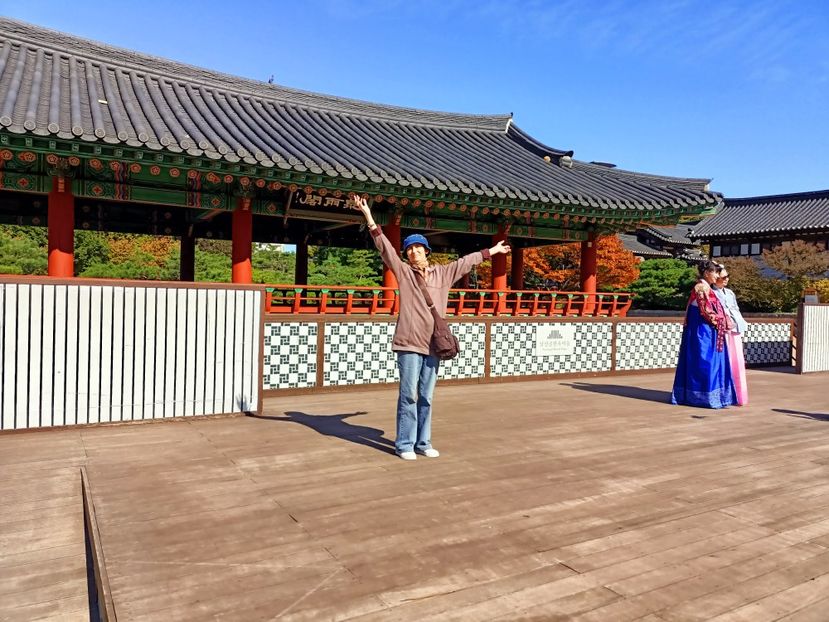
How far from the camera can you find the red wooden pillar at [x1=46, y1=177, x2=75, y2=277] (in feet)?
26.5

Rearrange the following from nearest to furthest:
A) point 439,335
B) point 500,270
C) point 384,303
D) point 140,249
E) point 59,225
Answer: point 439,335 → point 59,225 → point 384,303 → point 500,270 → point 140,249

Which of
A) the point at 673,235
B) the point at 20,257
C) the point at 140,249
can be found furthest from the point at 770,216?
the point at 20,257

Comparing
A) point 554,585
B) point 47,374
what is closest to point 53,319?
point 47,374

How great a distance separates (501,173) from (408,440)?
8004 mm

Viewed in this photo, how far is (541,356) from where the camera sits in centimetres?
1133

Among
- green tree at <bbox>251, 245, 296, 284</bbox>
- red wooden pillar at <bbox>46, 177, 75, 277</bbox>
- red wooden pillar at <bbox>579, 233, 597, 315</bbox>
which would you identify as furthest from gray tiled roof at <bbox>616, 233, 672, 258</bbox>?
red wooden pillar at <bbox>46, 177, 75, 277</bbox>

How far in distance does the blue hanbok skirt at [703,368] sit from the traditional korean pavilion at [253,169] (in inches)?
140

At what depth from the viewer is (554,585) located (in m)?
2.79

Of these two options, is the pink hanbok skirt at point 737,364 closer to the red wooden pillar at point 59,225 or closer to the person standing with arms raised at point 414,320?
the person standing with arms raised at point 414,320

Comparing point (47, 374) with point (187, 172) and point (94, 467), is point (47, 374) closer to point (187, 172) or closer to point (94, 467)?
point (94, 467)

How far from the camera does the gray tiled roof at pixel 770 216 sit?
29156 mm

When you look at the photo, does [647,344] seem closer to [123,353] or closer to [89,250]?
[123,353]

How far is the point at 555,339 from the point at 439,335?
710 centimetres

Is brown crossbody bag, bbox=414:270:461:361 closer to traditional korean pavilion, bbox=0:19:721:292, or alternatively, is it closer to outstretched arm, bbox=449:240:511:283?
outstretched arm, bbox=449:240:511:283
